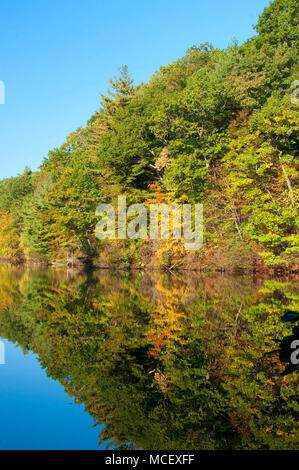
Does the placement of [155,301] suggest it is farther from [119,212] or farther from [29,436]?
[119,212]

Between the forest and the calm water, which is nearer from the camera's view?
the calm water

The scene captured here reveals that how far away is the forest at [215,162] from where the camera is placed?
64.1 feet

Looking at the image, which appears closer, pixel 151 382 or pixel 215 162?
pixel 151 382

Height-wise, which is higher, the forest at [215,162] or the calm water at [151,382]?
the forest at [215,162]

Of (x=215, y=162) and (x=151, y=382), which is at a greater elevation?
(x=215, y=162)

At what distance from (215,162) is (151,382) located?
23.4 metres

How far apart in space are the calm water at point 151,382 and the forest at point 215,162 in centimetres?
1239

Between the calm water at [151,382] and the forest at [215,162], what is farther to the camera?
the forest at [215,162]

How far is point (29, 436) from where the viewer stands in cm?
345

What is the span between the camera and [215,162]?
26.5 metres

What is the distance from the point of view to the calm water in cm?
335

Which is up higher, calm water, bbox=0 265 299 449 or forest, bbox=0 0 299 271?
forest, bbox=0 0 299 271

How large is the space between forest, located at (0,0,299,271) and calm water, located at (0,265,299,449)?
12390 mm

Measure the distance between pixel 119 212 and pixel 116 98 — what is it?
13483 mm
